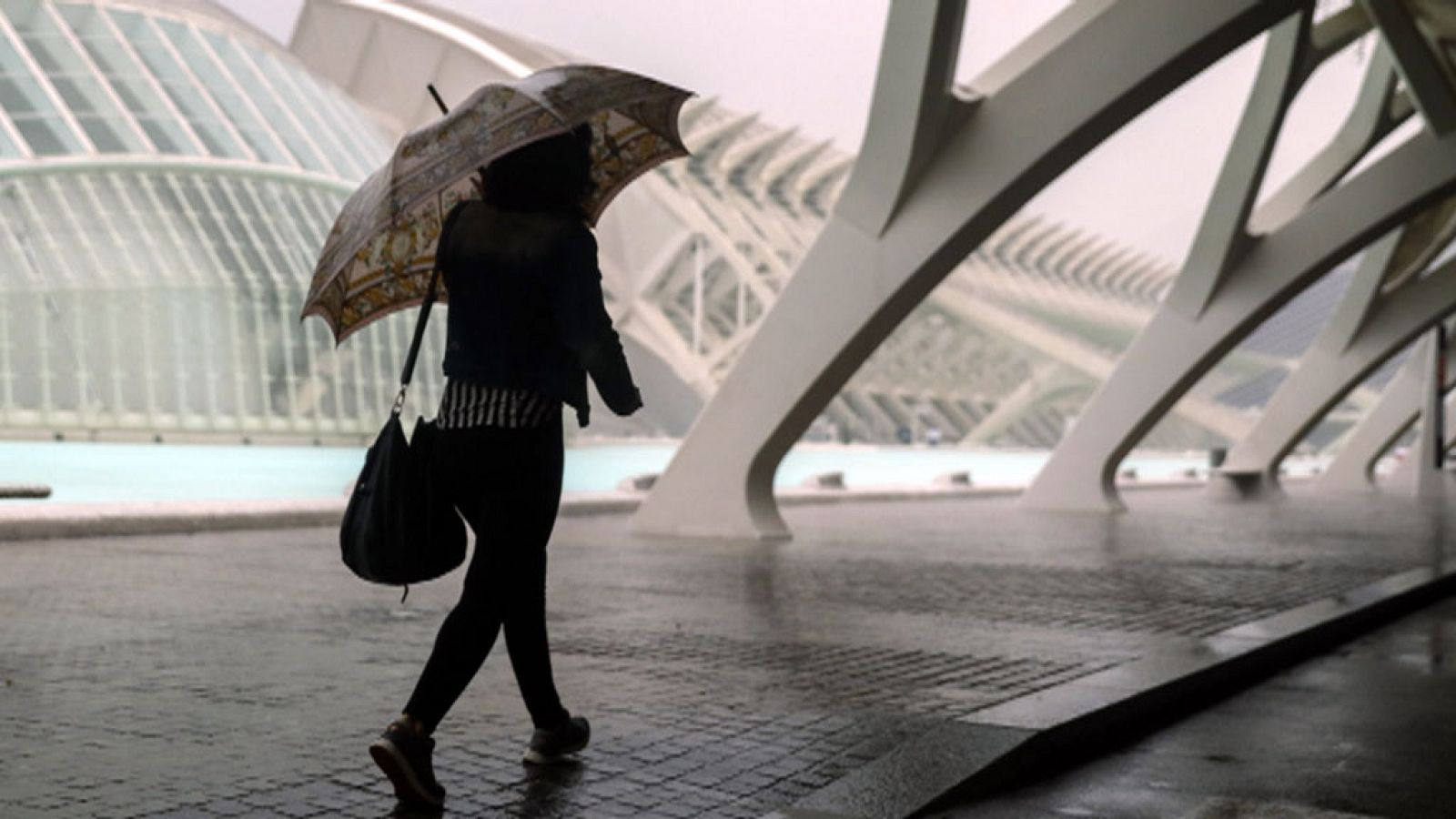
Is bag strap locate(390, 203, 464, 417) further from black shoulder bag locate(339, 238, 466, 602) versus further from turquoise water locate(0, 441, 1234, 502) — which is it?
turquoise water locate(0, 441, 1234, 502)

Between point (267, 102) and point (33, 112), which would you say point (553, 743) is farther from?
point (267, 102)

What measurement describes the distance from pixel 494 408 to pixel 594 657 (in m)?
2.57

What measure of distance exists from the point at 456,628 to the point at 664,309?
70.5 meters

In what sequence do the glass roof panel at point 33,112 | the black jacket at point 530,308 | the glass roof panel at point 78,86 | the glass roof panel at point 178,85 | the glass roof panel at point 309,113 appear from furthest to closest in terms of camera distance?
the glass roof panel at point 309,113
the glass roof panel at point 178,85
the glass roof panel at point 78,86
the glass roof panel at point 33,112
the black jacket at point 530,308

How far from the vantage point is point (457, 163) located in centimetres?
374

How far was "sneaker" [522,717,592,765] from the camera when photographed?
4242 millimetres

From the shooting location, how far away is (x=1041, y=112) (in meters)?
11.8

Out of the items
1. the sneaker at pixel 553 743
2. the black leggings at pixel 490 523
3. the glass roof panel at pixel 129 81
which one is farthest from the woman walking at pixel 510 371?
the glass roof panel at pixel 129 81

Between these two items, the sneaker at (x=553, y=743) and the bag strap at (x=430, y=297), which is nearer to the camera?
the bag strap at (x=430, y=297)

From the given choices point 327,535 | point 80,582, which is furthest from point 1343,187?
point 80,582

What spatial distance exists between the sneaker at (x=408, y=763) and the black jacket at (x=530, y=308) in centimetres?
85

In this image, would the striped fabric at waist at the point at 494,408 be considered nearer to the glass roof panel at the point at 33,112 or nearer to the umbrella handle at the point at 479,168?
the umbrella handle at the point at 479,168

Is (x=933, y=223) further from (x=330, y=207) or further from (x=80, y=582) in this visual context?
(x=330, y=207)

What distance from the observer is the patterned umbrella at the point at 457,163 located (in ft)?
12.3
